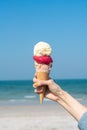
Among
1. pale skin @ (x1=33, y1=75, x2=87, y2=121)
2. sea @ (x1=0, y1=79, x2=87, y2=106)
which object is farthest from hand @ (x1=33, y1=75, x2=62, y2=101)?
sea @ (x1=0, y1=79, x2=87, y2=106)

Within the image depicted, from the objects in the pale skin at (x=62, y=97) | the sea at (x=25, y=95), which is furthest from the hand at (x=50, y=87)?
the sea at (x=25, y=95)

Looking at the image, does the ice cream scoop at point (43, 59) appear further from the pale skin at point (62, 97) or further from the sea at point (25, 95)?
the sea at point (25, 95)

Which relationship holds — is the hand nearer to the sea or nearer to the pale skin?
the pale skin

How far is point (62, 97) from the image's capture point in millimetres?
2078

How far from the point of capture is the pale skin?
2.02 m

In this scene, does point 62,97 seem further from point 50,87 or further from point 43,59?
point 43,59

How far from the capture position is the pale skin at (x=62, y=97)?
2016 millimetres

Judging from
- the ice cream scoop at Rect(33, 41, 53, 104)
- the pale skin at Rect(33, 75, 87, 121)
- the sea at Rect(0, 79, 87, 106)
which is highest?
the ice cream scoop at Rect(33, 41, 53, 104)

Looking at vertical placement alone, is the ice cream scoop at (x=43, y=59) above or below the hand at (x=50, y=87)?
above

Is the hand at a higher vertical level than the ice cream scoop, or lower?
lower

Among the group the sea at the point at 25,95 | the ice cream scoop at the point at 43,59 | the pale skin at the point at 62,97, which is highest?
the ice cream scoop at the point at 43,59

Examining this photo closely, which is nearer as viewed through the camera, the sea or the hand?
the hand

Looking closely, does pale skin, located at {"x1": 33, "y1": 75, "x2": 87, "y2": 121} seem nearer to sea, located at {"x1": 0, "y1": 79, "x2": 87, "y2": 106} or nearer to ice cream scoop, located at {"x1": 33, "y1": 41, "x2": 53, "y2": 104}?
ice cream scoop, located at {"x1": 33, "y1": 41, "x2": 53, "y2": 104}

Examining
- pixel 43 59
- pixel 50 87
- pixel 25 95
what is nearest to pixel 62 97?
pixel 50 87
